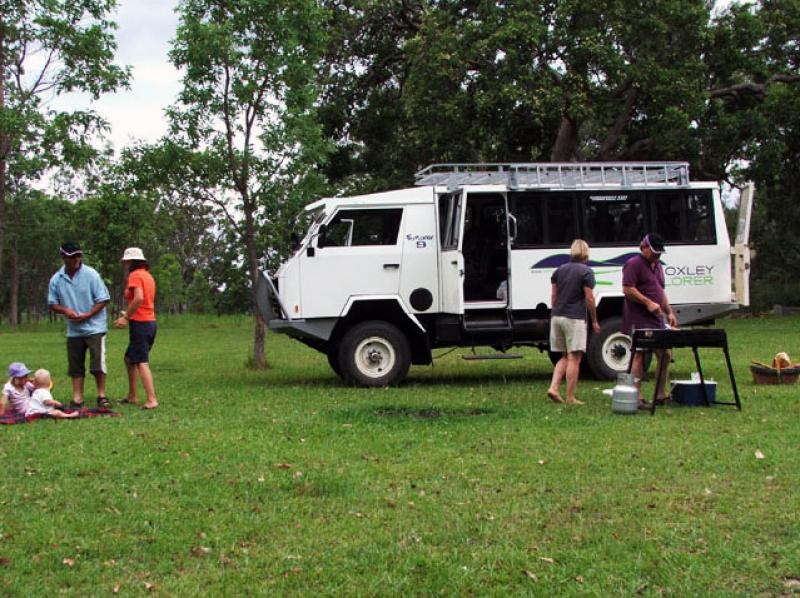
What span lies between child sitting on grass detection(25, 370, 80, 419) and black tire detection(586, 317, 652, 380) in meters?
7.15

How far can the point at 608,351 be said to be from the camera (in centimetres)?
1338

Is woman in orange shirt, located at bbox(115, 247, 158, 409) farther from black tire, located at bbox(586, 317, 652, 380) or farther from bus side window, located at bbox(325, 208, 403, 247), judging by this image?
black tire, located at bbox(586, 317, 652, 380)

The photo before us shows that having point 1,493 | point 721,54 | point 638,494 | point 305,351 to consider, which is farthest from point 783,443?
point 721,54

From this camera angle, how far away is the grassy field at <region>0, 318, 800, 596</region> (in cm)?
459

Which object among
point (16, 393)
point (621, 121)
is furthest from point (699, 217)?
point (621, 121)

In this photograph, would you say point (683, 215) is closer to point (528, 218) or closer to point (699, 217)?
point (699, 217)

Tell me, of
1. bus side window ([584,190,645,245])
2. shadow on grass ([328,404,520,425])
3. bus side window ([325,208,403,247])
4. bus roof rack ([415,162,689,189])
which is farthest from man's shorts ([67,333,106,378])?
bus side window ([584,190,645,245])

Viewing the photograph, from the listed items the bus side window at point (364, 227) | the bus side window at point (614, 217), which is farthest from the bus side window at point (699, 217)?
the bus side window at point (364, 227)

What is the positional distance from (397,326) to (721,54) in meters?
17.1

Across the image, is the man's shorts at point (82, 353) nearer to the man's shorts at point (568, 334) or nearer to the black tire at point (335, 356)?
the black tire at point (335, 356)

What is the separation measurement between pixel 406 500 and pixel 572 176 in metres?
8.57

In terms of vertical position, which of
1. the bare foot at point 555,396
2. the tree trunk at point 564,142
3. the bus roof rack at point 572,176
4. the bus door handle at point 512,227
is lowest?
the bare foot at point 555,396

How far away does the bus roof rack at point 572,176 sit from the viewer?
13.3 metres

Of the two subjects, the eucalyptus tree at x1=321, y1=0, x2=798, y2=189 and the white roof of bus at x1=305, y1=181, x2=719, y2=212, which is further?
the eucalyptus tree at x1=321, y1=0, x2=798, y2=189
